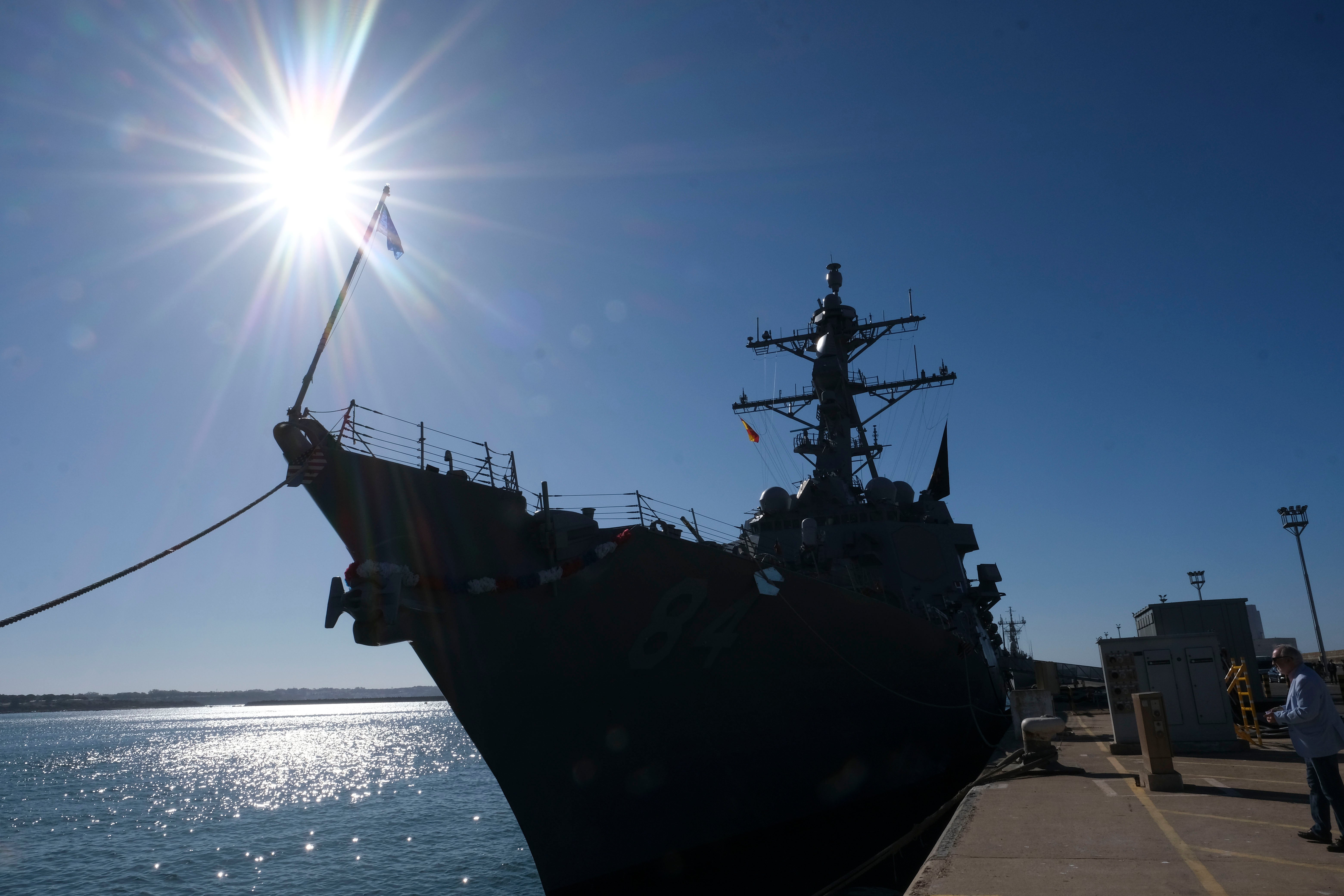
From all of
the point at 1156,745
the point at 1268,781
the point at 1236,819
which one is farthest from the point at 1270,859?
the point at 1268,781

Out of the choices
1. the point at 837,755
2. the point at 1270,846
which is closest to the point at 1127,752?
the point at 837,755

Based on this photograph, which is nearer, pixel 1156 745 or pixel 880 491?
pixel 1156 745

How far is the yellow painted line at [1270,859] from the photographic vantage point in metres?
4.43

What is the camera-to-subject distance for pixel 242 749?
192 ft

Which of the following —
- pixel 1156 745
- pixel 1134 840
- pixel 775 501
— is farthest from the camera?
pixel 775 501

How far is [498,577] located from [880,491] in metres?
12.1

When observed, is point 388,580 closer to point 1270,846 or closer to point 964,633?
point 1270,846

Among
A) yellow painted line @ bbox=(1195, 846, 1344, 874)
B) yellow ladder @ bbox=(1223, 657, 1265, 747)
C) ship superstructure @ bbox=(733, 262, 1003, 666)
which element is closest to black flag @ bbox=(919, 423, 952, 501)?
ship superstructure @ bbox=(733, 262, 1003, 666)

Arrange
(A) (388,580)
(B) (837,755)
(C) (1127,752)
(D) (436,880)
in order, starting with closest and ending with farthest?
(A) (388,580) → (C) (1127,752) → (B) (837,755) → (D) (436,880)

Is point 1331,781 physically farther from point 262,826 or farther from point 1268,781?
Result: point 262,826

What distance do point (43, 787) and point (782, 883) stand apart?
126 feet

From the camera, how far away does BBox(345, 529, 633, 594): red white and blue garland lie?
26.3 feet

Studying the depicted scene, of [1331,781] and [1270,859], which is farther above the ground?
[1331,781]

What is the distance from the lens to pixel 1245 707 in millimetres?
11641
